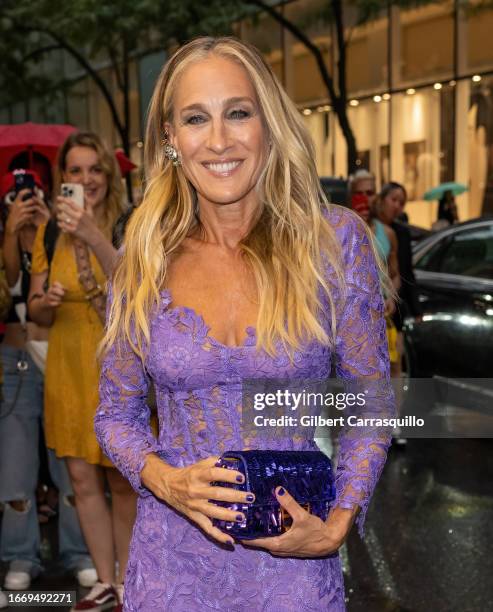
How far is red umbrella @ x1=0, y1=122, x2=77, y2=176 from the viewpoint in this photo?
6.36 meters

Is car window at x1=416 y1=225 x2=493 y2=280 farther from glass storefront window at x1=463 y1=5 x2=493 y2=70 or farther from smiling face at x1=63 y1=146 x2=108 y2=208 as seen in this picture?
glass storefront window at x1=463 y1=5 x2=493 y2=70

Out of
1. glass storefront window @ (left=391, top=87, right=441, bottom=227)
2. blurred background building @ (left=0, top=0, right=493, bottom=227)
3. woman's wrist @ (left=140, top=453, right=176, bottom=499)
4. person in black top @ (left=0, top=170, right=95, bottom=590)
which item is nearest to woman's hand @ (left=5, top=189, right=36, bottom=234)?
person in black top @ (left=0, top=170, right=95, bottom=590)

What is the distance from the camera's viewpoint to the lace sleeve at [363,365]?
7.36ft

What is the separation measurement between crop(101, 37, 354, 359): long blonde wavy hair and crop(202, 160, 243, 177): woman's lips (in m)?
0.09

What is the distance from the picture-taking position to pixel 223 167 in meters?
2.39

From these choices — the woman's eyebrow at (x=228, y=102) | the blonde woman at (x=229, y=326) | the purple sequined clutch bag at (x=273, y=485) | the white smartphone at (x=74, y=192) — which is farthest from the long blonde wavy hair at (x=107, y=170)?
the purple sequined clutch bag at (x=273, y=485)

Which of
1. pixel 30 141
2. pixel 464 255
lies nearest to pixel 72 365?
pixel 30 141

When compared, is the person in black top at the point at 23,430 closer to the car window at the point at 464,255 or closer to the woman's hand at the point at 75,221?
the woman's hand at the point at 75,221

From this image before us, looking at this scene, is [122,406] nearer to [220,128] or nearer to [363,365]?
[363,365]

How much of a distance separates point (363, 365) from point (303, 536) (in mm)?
426

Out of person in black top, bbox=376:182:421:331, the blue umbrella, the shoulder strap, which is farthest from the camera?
the blue umbrella

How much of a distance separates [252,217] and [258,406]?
0.48 m

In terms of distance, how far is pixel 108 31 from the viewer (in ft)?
82.5

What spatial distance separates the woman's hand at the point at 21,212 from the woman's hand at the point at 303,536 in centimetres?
358
